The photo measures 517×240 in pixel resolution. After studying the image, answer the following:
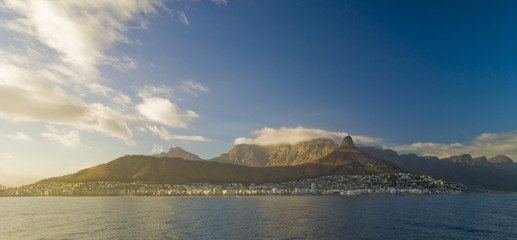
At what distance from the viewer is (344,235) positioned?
237 feet

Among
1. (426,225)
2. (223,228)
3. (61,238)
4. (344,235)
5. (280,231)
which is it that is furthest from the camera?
(426,225)

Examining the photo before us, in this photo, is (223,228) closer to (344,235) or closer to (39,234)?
(344,235)

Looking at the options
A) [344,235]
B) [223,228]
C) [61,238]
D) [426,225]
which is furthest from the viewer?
[426,225]

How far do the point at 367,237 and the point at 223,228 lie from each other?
38532 mm

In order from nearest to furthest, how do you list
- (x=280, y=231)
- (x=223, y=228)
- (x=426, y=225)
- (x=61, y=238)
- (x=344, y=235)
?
(x=61, y=238) → (x=344, y=235) → (x=280, y=231) → (x=223, y=228) → (x=426, y=225)

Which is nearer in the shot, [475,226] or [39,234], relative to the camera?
[39,234]

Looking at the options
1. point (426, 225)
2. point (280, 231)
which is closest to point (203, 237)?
point (280, 231)

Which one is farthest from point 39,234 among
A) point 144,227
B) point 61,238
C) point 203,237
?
point 203,237

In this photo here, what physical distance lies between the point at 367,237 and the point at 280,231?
21.8 m

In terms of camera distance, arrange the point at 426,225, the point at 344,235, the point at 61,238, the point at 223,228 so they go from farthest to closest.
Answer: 1. the point at 426,225
2. the point at 223,228
3. the point at 344,235
4. the point at 61,238

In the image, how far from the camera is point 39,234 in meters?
73.3

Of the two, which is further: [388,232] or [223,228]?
[223,228]

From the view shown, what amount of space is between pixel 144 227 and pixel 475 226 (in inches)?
4029

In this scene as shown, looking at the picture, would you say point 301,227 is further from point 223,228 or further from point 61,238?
point 61,238
